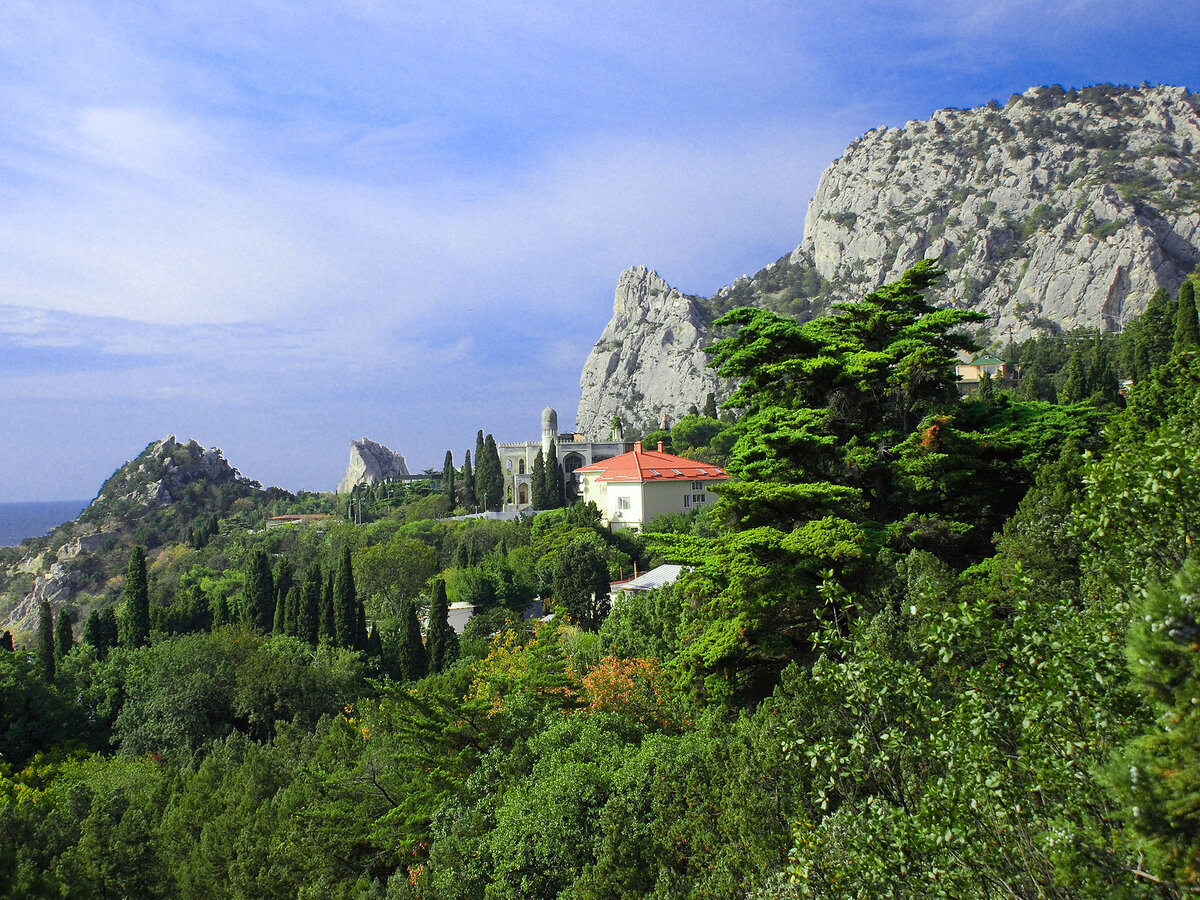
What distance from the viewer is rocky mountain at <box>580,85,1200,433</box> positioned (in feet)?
303

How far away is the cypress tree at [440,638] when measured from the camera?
102ft

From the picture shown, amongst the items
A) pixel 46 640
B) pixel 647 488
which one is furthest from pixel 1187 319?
pixel 46 640

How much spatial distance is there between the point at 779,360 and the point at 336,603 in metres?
23.1

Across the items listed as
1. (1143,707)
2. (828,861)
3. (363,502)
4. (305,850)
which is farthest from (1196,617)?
(363,502)

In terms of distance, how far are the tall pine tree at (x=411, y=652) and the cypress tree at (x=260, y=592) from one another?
9652mm

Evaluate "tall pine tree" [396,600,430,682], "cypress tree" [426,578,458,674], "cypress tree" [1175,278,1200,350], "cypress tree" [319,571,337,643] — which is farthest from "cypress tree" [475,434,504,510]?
"cypress tree" [1175,278,1200,350]

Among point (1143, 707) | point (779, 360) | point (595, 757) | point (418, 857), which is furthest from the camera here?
point (779, 360)

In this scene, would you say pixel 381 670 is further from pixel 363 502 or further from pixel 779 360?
pixel 363 502

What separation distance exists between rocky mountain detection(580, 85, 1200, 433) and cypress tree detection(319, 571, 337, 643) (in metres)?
84.9

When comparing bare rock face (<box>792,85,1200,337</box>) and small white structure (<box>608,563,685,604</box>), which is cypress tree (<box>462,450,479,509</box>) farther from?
bare rock face (<box>792,85,1200,337</box>)

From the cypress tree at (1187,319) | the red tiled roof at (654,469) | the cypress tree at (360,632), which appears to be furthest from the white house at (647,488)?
the cypress tree at (1187,319)

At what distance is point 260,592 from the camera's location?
3816 centimetres

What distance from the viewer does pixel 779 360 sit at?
17.0m

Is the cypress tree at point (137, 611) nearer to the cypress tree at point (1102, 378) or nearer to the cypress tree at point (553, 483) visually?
the cypress tree at point (553, 483)
